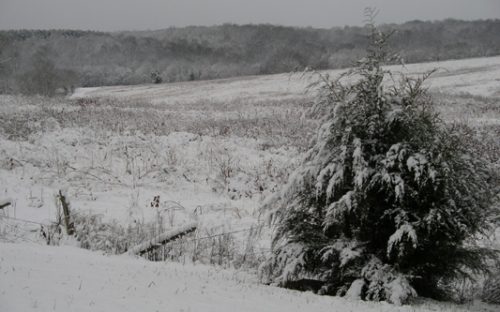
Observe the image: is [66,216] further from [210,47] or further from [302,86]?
[210,47]

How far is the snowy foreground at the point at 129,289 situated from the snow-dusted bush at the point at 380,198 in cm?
62

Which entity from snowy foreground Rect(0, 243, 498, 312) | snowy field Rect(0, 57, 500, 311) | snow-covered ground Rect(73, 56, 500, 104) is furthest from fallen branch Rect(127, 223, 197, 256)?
snow-covered ground Rect(73, 56, 500, 104)

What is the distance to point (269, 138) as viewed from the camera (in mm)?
17359

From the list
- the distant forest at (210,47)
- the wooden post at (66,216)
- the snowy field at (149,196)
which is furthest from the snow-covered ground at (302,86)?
the wooden post at (66,216)

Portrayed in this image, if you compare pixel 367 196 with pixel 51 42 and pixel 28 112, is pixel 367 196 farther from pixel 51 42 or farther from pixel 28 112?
pixel 51 42

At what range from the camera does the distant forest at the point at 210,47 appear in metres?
75.4

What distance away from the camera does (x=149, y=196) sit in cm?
1242

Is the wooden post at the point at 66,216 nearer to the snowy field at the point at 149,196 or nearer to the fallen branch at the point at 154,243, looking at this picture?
the snowy field at the point at 149,196

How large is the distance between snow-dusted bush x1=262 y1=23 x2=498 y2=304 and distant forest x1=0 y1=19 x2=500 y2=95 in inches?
2354

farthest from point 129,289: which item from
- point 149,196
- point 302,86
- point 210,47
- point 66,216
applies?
point 210,47

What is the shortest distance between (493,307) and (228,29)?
5214 inches

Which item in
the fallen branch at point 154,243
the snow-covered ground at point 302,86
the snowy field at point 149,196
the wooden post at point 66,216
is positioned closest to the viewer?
the snowy field at point 149,196

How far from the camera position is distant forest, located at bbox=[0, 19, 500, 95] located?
247ft

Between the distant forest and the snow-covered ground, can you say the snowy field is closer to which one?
the snow-covered ground
